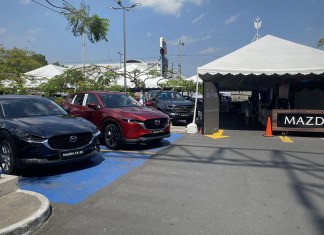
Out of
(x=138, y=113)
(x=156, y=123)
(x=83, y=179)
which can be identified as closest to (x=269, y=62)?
(x=156, y=123)

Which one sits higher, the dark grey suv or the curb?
the dark grey suv

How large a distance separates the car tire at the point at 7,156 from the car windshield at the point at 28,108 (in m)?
0.72

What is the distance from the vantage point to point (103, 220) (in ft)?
14.9

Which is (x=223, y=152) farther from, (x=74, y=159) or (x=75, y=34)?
(x=75, y=34)

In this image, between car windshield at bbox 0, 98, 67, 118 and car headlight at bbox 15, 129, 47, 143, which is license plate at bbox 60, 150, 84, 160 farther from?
car windshield at bbox 0, 98, 67, 118

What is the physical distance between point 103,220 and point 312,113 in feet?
34.4

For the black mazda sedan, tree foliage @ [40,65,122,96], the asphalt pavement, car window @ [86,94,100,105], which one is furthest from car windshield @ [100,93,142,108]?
tree foliage @ [40,65,122,96]

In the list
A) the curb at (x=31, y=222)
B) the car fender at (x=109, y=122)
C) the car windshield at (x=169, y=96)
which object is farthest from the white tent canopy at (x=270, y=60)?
the curb at (x=31, y=222)

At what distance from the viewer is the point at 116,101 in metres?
10.5

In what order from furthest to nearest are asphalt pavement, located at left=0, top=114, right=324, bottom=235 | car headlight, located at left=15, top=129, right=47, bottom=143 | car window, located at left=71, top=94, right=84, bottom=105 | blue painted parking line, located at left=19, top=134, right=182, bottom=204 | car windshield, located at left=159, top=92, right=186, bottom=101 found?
car windshield, located at left=159, top=92, right=186, bottom=101 → car window, located at left=71, top=94, right=84, bottom=105 → car headlight, located at left=15, top=129, right=47, bottom=143 → blue painted parking line, located at left=19, top=134, right=182, bottom=204 → asphalt pavement, located at left=0, top=114, right=324, bottom=235

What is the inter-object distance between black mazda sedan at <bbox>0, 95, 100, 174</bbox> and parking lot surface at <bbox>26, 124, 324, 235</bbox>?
27.0 inches

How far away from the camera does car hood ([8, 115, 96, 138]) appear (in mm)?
6621

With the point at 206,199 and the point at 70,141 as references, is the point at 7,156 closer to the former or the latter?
the point at 70,141

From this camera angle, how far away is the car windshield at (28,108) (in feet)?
24.3
